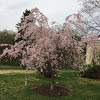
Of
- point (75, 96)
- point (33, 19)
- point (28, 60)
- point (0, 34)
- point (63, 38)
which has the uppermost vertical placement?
point (0, 34)

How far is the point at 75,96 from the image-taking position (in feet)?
19.1

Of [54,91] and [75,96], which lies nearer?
[75,96]

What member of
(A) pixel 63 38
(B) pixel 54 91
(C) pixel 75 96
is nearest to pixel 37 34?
(A) pixel 63 38

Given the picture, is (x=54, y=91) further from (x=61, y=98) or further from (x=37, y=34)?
(x=37, y=34)

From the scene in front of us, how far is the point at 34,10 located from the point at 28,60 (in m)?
2.05

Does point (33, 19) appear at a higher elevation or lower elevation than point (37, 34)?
higher

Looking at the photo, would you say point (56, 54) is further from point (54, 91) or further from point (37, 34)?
point (54, 91)

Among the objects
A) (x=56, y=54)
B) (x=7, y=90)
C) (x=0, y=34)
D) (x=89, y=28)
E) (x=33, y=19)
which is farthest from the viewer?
(x=0, y=34)

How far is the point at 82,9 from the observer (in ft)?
42.0

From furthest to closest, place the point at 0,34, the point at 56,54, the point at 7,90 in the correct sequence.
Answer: the point at 0,34 < the point at 7,90 < the point at 56,54

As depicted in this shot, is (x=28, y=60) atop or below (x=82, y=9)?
below

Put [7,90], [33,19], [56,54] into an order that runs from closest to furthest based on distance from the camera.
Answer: [56,54] → [33,19] → [7,90]

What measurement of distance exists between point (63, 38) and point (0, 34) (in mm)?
20273

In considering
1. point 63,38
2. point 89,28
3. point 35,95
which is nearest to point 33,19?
point 63,38
